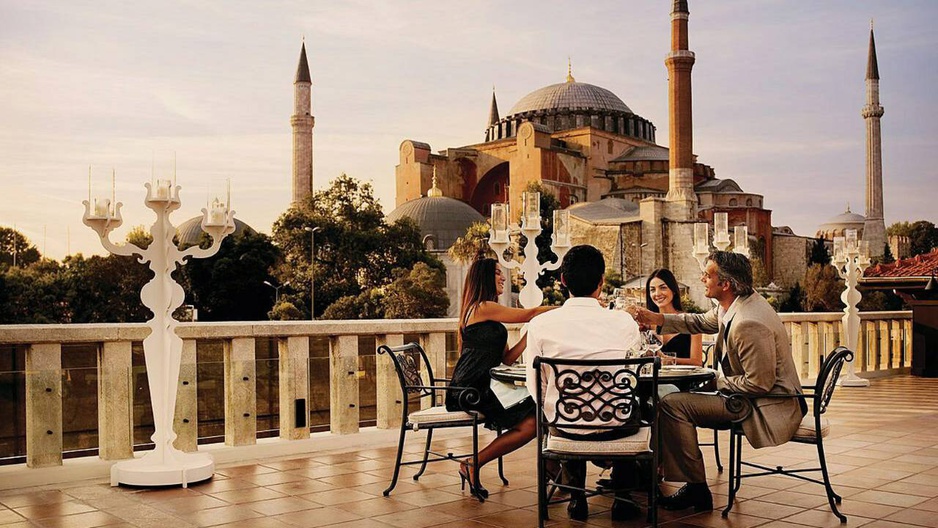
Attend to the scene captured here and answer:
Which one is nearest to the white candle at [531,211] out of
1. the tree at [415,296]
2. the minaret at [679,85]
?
the tree at [415,296]

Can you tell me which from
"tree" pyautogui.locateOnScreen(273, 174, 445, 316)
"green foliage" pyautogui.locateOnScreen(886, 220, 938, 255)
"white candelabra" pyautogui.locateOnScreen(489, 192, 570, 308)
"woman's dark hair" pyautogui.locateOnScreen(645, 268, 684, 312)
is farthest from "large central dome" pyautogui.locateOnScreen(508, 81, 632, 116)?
"woman's dark hair" pyautogui.locateOnScreen(645, 268, 684, 312)

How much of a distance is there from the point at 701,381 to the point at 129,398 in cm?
363

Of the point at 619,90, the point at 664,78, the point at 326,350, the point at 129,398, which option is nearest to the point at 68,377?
the point at 129,398

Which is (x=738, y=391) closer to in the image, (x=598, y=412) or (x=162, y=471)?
(x=598, y=412)

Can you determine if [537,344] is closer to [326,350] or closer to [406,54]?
[326,350]

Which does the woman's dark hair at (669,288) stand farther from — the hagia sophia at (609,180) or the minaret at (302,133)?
the minaret at (302,133)

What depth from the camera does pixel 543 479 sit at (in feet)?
13.4

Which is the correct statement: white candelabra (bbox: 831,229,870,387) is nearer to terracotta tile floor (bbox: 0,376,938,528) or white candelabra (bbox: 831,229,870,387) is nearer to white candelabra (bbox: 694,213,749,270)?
white candelabra (bbox: 694,213,749,270)

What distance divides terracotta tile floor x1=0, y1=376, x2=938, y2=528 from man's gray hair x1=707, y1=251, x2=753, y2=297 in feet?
3.78

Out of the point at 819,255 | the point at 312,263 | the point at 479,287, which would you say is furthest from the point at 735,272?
the point at 819,255

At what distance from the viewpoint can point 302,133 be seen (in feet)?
184

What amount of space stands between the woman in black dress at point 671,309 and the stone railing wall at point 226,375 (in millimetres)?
2110

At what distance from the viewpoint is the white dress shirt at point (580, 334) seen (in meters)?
4.00

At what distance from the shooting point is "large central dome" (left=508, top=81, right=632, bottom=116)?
76.3 m
